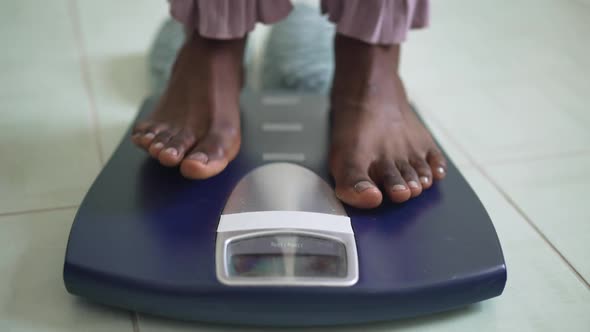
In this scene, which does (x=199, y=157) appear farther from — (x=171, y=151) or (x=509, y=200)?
(x=509, y=200)

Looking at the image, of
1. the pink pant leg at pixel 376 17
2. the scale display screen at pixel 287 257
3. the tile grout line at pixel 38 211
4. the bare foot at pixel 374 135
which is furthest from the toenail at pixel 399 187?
the tile grout line at pixel 38 211

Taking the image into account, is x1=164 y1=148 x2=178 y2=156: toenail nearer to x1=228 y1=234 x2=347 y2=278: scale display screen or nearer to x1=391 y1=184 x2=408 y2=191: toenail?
x1=228 y1=234 x2=347 y2=278: scale display screen

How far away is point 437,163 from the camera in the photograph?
0.79 metres

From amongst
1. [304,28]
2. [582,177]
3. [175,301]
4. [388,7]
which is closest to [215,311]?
[175,301]

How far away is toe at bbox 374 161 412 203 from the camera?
2.39 feet

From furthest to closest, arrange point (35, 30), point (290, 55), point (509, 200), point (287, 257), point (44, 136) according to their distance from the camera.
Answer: point (35, 30) < point (290, 55) < point (44, 136) < point (509, 200) < point (287, 257)

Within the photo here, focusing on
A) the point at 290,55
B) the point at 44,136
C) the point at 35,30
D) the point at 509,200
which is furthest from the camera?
the point at 35,30

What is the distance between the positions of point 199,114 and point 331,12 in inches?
8.8

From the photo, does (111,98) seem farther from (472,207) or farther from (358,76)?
(472,207)

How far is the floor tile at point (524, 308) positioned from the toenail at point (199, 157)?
194mm

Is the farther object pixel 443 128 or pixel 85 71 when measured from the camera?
pixel 85 71

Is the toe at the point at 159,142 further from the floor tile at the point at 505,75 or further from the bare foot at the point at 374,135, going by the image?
the floor tile at the point at 505,75

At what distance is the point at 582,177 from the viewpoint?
94 cm

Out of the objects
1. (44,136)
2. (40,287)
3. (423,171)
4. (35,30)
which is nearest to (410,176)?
(423,171)
